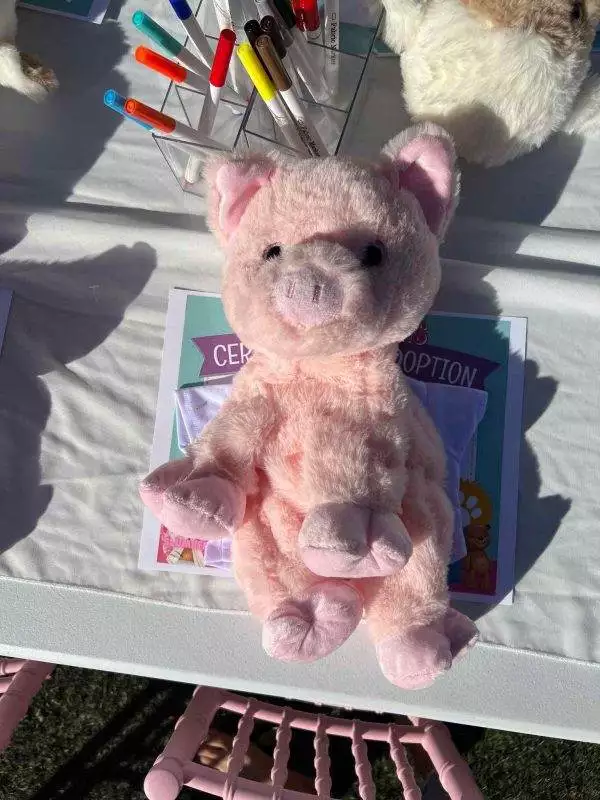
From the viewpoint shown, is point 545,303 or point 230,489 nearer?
point 230,489

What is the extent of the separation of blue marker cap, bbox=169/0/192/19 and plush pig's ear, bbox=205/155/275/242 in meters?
0.13

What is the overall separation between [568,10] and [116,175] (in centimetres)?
47

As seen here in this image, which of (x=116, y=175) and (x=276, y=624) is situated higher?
(x=116, y=175)

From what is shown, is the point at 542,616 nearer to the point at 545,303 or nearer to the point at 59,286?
the point at 545,303

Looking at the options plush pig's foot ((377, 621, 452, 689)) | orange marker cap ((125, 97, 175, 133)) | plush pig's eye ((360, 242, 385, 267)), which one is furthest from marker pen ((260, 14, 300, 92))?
plush pig's foot ((377, 621, 452, 689))

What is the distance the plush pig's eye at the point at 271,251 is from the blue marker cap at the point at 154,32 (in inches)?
9.2

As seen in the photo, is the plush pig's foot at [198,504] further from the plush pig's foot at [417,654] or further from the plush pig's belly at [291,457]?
the plush pig's foot at [417,654]

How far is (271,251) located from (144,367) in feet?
0.89

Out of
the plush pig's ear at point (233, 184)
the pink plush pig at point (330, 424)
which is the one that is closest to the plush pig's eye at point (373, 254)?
the pink plush pig at point (330, 424)

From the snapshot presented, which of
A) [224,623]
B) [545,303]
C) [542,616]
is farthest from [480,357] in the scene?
[224,623]

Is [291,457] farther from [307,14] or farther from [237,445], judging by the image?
[307,14]

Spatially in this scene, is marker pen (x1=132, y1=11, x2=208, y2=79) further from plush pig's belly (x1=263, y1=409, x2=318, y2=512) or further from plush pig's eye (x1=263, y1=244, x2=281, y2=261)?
plush pig's belly (x1=263, y1=409, x2=318, y2=512)

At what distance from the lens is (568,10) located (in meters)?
0.53

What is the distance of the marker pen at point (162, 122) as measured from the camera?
0.53 metres
